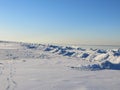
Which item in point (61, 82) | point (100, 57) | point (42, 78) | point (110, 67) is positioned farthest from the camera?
point (100, 57)

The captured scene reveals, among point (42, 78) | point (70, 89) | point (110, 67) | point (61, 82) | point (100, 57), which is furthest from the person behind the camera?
point (100, 57)

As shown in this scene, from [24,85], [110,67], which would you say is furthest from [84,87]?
[110,67]

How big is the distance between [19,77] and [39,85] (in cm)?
323

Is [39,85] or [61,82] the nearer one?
[39,85]

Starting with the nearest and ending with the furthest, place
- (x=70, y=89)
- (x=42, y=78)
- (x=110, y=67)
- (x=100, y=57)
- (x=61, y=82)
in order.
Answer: (x=70, y=89)
(x=61, y=82)
(x=42, y=78)
(x=110, y=67)
(x=100, y=57)

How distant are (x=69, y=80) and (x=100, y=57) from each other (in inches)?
757

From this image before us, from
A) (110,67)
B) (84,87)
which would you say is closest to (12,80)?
(84,87)

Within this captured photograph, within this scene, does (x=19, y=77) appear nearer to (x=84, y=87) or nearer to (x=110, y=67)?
(x=84, y=87)

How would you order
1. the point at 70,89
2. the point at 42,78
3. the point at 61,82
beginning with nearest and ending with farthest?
the point at 70,89
the point at 61,82
the point at 42,78

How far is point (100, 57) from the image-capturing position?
35.9 metres

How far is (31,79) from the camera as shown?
17.5m

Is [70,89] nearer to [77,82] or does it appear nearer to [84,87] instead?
[84,87]

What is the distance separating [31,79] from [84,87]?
4.26 meters

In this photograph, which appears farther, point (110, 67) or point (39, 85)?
→ point (110, 67)
